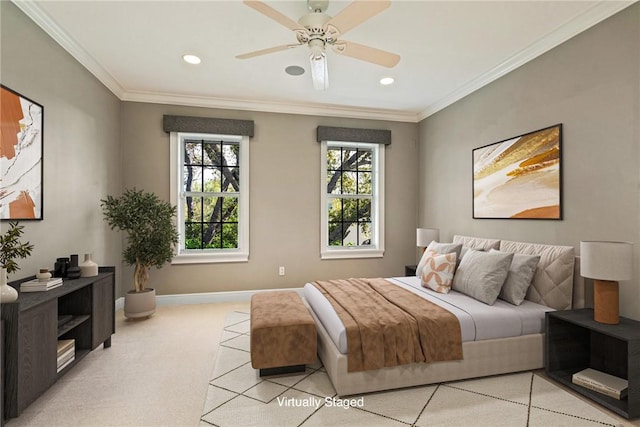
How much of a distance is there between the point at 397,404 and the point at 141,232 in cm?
304

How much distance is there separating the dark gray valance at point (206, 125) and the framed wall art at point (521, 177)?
9.67 ft

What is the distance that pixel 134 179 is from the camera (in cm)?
414

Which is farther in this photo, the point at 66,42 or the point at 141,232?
the point at 141,232

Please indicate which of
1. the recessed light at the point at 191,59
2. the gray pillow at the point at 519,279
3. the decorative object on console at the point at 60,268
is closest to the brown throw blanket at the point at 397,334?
the gray pillow at the point at 519,279

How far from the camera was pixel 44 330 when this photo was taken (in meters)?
1.94

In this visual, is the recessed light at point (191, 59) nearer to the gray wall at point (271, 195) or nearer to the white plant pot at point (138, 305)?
the gray wall at point (271, 195)

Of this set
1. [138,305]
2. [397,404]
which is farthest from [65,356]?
[397,404]

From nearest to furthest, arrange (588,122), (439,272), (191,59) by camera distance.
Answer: (588,122), (439,272), (191,59)

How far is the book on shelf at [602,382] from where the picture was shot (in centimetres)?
201

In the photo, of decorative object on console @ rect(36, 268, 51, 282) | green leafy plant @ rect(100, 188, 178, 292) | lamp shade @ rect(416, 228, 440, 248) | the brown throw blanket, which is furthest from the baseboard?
lamp shade @ rect(416, 228, 440, 248)

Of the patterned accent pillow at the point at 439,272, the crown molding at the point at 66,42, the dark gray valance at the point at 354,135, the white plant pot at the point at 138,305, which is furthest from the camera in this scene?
the dark gray valance at the point at 354,135

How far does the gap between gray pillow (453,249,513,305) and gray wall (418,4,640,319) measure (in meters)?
0.55

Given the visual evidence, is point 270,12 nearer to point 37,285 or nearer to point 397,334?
point 397,334

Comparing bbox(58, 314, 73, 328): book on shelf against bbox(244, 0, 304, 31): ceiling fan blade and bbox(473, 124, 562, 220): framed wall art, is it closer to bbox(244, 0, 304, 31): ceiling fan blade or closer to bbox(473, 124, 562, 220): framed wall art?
bbox(244, 0, 304, 31): ceiling fan blade
